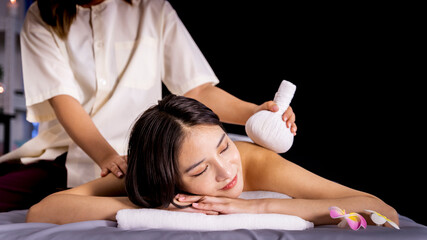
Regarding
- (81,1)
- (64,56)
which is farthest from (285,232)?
(81,1)

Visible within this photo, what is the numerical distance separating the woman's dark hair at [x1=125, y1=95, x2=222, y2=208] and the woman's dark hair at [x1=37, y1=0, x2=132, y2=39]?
2.62 ft

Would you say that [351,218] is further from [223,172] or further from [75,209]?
[75,209]

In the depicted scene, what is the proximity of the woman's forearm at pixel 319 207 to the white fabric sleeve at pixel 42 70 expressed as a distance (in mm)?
973

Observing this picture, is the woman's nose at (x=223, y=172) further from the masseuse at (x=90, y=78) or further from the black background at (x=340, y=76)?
the black background at (x=340, y=76)

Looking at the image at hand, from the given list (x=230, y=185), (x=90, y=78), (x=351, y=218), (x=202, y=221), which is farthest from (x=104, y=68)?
(x=351, y=218)

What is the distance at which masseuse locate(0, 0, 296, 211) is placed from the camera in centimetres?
161

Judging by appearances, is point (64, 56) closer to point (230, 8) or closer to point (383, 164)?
point (230, 8)

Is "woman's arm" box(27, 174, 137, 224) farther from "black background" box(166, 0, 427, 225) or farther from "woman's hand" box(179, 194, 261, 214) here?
"black background" box(166, 0, 427, 225)

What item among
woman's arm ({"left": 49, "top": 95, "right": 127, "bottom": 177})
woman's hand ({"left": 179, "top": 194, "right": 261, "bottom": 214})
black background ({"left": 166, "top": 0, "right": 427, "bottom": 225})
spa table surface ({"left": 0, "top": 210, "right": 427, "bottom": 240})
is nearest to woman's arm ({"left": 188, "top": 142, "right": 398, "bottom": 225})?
woman's hand ({"left": 179, "top": 194, "right": 261, "bottom": 214})

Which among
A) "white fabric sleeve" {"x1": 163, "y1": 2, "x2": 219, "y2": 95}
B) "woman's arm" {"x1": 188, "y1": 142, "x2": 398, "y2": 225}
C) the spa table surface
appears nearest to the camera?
the spa table surface

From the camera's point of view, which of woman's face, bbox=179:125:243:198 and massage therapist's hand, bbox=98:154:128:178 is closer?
woman's face, bbox=179:125:243:198

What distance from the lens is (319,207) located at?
1.03m

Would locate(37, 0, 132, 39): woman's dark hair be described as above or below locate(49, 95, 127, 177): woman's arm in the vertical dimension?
above

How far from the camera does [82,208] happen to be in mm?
1081
